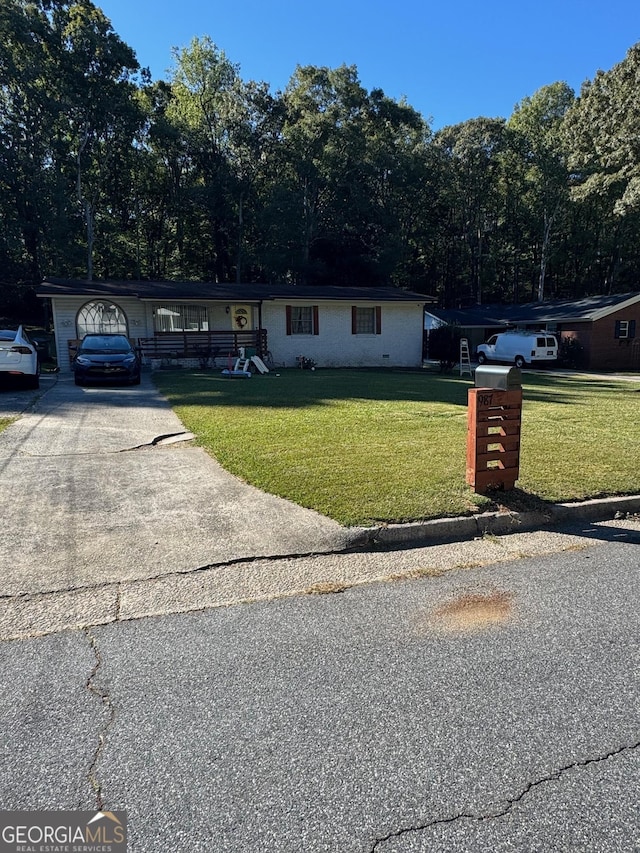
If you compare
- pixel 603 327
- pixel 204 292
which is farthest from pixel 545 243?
pixel 204 292

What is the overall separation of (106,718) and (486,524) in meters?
3.39

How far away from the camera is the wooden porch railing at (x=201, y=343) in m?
20.5

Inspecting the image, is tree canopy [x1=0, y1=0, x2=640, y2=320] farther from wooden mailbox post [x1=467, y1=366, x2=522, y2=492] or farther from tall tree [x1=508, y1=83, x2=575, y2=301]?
wooden mailbox post [x1=467, y1=366, x2=522, y2=492]

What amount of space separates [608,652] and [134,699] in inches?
97.0

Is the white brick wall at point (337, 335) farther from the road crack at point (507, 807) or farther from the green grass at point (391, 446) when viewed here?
the road crack at point (507, 807)

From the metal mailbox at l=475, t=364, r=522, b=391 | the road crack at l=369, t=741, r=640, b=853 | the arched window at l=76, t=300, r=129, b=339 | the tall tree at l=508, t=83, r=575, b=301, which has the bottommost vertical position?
the road crack at l=369, t=741, r=640, b=853

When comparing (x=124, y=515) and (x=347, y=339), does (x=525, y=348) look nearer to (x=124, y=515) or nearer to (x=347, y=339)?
(x=347, y=339)

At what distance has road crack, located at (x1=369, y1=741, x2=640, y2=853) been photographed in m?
1.73

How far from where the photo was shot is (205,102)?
3450 cm

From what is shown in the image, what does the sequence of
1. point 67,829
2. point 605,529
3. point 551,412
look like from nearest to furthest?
point 67,829
point 605,529
point 551,412

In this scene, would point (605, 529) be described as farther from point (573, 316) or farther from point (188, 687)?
point (573, 316)

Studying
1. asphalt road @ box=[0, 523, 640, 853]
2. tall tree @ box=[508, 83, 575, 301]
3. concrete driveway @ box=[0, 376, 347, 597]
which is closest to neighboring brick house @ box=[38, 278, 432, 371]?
concrete driveway @ box=[0, 376, 347, 597]

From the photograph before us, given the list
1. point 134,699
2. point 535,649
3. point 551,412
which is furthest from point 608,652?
point 551,412

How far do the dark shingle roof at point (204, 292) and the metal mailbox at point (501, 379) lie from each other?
17.3 m
